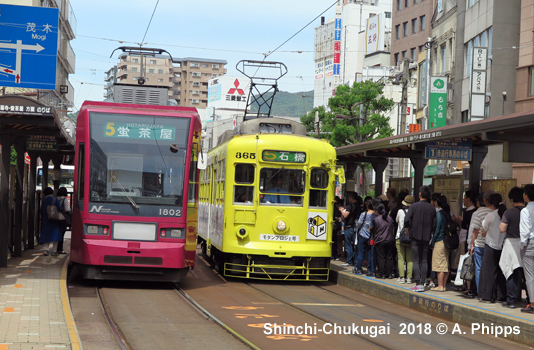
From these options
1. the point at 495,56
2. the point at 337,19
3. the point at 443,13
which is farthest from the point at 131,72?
the point at 495,56

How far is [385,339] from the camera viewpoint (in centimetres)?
978

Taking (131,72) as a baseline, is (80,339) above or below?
below

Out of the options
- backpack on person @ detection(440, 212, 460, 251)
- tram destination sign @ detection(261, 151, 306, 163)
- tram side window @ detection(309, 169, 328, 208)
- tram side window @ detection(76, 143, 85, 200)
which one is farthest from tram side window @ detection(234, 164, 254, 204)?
backpack on person @ detection(440, 212, 460, 251)

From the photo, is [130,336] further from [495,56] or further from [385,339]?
[495,56]

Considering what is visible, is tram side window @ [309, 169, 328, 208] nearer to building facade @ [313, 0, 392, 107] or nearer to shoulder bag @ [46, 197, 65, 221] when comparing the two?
shoulder bag @ [46, 197, 65, 221]

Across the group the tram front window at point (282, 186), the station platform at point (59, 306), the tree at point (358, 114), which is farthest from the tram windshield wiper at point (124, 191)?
the tree at point (358, 114)

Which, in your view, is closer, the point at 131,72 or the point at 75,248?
the point at 75,248

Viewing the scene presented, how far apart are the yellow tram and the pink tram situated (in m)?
2.16

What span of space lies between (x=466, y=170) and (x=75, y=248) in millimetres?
20718

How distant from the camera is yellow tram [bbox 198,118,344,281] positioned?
52.9ft

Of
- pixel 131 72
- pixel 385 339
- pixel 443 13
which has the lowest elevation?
pixel 385 339

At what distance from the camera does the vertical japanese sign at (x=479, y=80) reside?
3369cm

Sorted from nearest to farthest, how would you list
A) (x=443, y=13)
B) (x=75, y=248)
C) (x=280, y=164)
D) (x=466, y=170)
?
(x=75, y=248), (x=280, y=164), (x=466, y=170), (x=443, y=13)

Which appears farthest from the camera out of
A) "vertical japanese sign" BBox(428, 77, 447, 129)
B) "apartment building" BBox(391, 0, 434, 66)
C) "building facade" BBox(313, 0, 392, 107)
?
"building facade" BBox(313, 0, 392, 107)
